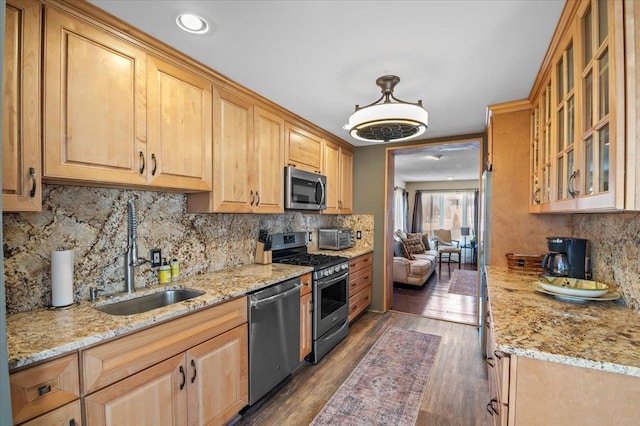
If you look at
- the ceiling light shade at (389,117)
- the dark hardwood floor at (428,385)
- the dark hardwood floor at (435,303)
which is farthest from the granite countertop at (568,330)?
the dark hardwood floor at (435,303)

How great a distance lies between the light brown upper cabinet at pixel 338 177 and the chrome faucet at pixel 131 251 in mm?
2117

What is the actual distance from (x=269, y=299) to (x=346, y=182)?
236 cm

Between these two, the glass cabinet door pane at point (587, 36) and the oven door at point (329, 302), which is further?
Result: the oven door at point (329, 302)

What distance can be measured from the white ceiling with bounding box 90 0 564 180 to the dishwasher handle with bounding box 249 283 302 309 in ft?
5.19

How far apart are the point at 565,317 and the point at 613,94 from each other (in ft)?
3.15

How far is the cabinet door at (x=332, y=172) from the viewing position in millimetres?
3549

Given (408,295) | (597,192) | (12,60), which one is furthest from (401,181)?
(12,60)

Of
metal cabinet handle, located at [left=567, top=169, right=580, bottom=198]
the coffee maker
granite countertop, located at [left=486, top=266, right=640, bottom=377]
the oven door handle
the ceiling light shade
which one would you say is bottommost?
the oven door handle

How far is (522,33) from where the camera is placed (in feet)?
5.06

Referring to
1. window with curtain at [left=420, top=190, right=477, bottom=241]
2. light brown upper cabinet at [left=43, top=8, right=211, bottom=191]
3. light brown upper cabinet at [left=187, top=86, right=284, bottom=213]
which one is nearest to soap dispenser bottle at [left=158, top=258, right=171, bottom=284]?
light brown upper cabinet at [left=187, top=86, right=284, bottom=213]

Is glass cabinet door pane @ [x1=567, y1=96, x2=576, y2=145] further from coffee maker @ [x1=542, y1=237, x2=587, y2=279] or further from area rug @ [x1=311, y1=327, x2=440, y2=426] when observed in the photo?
area rug @ [x1=311, y1=327, x2=440, y2=426]

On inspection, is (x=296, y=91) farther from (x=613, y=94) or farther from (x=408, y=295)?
(x=408, y=295)

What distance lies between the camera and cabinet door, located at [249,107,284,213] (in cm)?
246

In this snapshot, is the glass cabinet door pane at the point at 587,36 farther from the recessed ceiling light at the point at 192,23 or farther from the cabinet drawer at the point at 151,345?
the cabinet drawer at the point at 151,345
